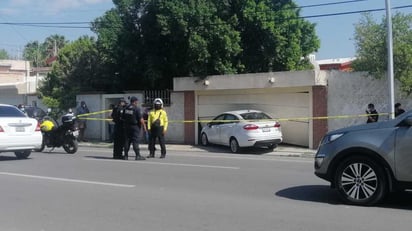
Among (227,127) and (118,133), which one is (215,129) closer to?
(227,127)

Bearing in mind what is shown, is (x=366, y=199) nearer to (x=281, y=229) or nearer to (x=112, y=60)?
(x=281, y=229)

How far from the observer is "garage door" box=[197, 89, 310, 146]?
68.3 ft

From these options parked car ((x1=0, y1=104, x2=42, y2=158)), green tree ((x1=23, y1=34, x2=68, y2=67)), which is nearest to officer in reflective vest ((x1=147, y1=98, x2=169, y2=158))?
parked car ((x1=0, y1=104, x2=42, y2=158))

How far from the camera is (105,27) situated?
2834cm

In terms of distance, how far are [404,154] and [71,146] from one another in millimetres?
12612

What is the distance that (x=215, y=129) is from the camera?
68.2 feet

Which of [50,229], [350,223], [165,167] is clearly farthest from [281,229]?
[165,167]

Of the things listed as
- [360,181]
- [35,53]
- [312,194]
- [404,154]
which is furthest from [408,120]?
[35,53]

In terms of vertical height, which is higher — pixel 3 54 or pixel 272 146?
pixel 3 54

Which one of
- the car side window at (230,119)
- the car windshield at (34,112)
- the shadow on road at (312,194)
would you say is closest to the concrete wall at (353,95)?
the car side window at (230,119)

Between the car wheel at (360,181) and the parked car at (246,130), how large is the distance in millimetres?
10206

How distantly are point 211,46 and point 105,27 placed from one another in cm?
749

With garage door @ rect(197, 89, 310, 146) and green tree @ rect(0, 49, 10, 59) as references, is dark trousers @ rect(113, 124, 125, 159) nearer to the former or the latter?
garage door @ rect(197, 89, 310, 146)

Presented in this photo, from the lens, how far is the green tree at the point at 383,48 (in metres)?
18.1
